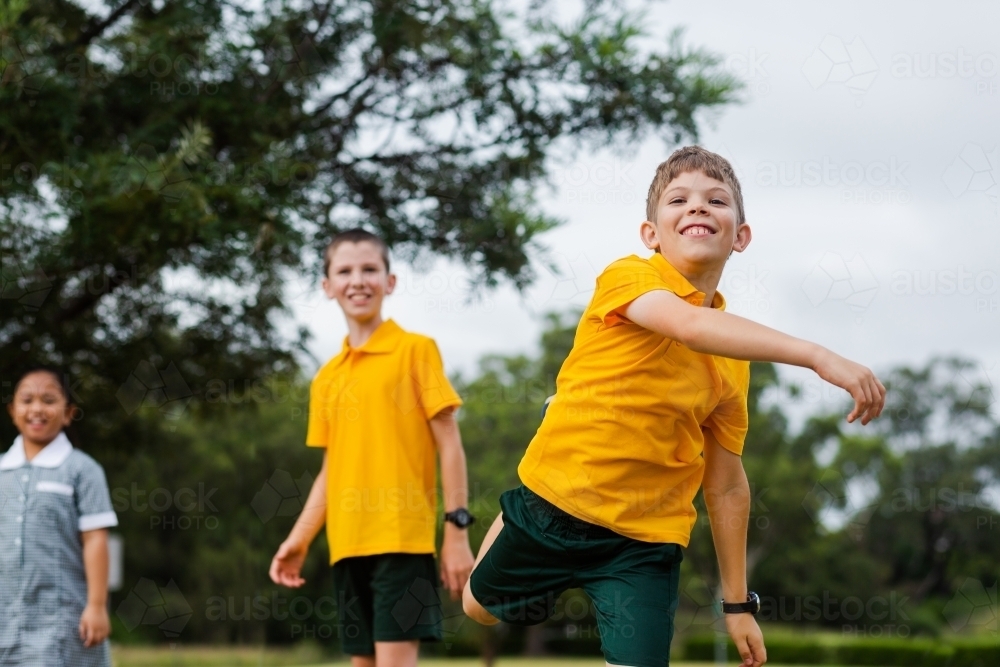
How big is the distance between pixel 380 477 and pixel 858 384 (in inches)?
84.0

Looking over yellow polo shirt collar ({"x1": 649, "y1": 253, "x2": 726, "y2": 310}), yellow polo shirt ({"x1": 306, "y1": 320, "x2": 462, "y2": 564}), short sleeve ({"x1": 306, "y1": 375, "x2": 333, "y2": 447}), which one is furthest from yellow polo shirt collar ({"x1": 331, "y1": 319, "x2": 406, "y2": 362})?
yellow polo shirt collar ({"x1": 649, "y1": 253, "x2": 726, "y2": 310})

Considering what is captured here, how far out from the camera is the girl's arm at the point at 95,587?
Answer: 13.5 feet

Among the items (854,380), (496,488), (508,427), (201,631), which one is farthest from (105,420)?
(201,631)

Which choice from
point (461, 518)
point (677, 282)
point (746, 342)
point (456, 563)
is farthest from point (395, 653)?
point (746, 342)

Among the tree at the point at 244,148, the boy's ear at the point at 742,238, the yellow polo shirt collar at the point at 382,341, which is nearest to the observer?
the boy's ear at the point at 742,238

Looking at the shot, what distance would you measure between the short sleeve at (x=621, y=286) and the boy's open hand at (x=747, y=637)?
0.91 m

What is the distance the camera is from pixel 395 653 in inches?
145

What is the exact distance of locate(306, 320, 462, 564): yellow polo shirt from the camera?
373cm

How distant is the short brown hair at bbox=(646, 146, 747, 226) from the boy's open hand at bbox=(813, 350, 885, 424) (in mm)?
823

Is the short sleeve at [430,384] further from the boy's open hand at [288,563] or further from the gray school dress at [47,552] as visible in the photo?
the gray school dress at [47,552]

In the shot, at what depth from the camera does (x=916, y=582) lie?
4344 centimetres

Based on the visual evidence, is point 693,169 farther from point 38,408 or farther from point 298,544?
point 38,408

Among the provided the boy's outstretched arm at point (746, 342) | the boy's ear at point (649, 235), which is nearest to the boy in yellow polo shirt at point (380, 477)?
the boy's ear at point (649, 235)

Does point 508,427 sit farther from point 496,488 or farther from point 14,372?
point 14,372
